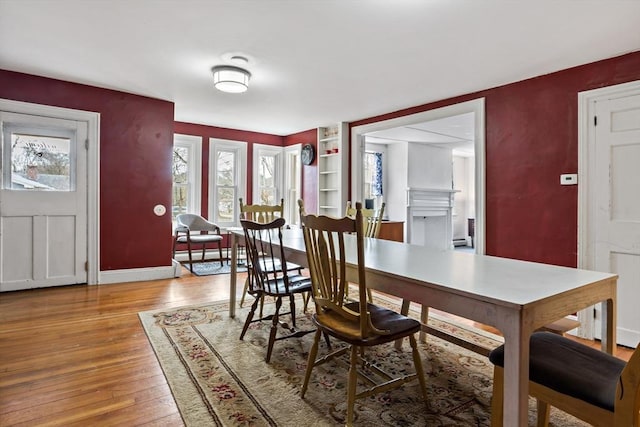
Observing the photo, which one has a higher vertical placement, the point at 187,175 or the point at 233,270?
the point at 187,175

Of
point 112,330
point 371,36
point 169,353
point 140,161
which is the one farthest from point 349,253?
point 140,161

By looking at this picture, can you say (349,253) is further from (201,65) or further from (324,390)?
(201,65)

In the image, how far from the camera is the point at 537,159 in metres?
3.41

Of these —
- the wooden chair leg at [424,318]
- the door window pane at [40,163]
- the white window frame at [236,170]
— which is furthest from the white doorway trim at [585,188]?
the door window pane at [40,163]

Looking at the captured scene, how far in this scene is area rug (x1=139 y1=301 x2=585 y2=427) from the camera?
1.76m

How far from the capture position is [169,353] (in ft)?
8.04

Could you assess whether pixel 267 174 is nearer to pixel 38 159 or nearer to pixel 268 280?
pixel 38 159

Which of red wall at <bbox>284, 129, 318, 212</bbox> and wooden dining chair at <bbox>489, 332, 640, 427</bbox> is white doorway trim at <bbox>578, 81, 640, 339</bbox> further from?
red wall at <bbox>284, 129, 318, 212</bbox>

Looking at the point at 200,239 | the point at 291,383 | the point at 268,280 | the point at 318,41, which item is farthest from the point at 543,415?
A: the point at 200,239

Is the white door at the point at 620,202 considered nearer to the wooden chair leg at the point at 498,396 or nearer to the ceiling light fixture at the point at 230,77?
the wooden chair leg at the point at 498,396

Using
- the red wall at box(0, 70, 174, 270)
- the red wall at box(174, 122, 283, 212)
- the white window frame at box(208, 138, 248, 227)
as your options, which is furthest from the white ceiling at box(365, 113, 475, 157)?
the red wall at box(0, 70, 174, 270)

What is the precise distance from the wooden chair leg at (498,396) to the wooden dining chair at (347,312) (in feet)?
1.44

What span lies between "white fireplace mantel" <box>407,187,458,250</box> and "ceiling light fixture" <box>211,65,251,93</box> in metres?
4.52

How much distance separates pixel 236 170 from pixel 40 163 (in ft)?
10.2
